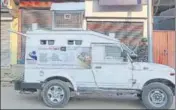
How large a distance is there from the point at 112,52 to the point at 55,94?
6.21 feet

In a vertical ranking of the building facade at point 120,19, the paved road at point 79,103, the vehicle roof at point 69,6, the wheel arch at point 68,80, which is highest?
the vehicle roof at point 69,6

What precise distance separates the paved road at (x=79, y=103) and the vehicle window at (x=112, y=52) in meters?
1.35

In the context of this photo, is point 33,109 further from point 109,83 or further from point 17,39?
point 17,39

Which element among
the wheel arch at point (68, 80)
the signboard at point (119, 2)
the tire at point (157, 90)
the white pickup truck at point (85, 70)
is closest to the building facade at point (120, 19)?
the signboard at point (119, 2)

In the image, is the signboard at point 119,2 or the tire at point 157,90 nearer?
the tire at point 157,90

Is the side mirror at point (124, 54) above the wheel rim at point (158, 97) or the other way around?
above

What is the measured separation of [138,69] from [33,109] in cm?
293

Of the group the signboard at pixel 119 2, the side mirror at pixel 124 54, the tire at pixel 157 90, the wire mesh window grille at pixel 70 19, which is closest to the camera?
the tire at pixel 157 90

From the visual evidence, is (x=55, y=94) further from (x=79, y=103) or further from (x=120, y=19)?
(x=120, y=19)

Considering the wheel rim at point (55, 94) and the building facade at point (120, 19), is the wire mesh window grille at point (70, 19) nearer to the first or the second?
the building facade at point (120, 19)

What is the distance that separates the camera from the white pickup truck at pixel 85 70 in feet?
32.6

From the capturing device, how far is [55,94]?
1002 centimetres

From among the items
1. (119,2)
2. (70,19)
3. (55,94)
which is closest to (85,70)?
(55,94)

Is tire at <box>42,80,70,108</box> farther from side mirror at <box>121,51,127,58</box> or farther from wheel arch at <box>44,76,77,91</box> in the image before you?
side mirror at <box>121,51,127,58</box>
